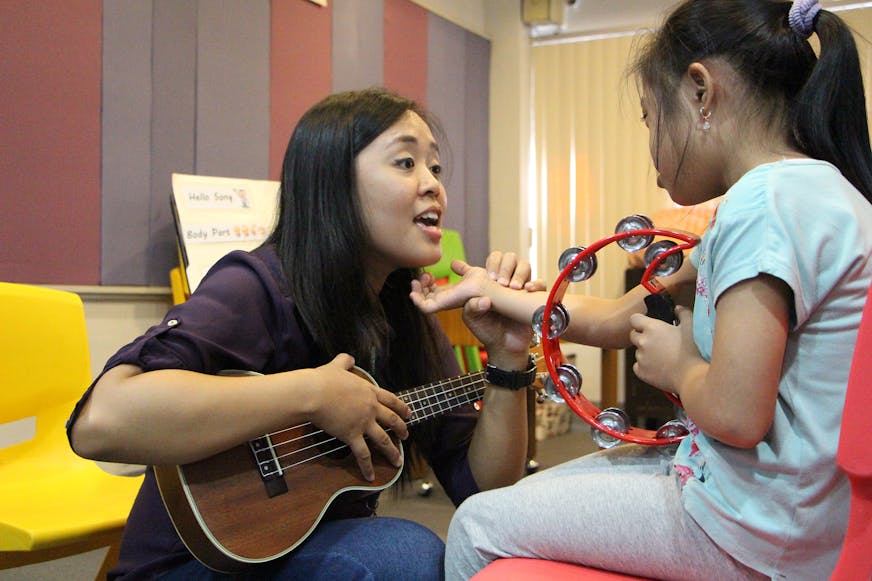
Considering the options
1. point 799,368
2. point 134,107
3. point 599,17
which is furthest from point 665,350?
point 599,17

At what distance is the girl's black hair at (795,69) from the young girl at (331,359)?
1.80ft

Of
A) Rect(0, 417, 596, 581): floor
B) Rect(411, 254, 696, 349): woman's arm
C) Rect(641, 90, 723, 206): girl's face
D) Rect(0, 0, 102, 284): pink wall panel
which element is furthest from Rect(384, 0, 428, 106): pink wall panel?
Rect(641, 90, 723, 206): girl's face

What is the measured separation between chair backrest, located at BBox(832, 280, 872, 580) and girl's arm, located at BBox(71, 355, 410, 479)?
0.67m

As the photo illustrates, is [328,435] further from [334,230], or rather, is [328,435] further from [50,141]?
[50,141]

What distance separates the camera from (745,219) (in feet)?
2.55

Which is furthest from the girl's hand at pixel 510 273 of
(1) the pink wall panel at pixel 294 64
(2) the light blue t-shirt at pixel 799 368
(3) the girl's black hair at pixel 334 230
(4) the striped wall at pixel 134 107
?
(1) the pink wall panel at pixel 294 64

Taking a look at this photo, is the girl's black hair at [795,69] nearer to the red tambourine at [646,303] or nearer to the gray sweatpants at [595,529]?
the red tambourine at [646,303]

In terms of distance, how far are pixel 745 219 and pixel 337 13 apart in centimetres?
364

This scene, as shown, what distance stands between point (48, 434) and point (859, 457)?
5.76 ft

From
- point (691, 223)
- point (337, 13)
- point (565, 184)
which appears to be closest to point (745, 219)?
point (691, 223)

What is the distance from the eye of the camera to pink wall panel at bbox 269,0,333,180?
3.61m

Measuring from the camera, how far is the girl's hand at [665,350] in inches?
35.0

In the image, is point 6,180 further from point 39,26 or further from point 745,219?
point 745,219

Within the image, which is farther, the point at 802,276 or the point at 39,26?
the point at 39,26
